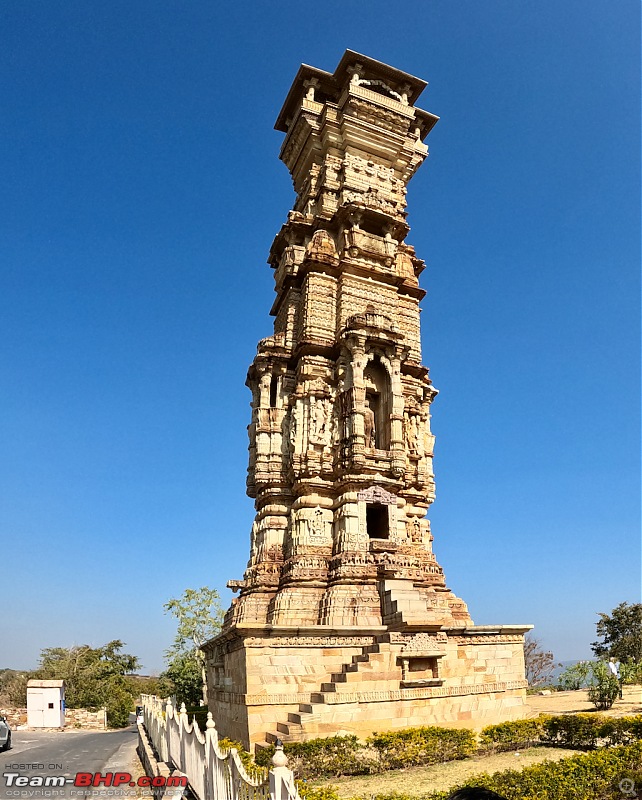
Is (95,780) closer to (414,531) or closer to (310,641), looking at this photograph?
(310,641)

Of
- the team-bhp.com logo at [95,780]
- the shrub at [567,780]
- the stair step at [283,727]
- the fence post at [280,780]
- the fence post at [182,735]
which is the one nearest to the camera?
the fence post at [280,780]

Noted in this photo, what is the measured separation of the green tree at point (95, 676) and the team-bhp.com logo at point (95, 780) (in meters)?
27.1

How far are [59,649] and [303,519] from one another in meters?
40.2

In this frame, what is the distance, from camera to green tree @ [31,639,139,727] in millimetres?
39719

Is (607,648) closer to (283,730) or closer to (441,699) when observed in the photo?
(441,699)

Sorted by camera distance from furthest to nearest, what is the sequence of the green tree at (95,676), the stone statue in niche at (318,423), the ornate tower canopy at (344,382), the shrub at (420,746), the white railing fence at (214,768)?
the green tree at (95,676) < the stone statue in niche at (318,423) < the ornate tower canopy at (344,382) < the shrub at (420,746) < the white railing fence at (214,768)

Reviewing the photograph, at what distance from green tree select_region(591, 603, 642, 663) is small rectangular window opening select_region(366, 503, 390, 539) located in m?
30.1

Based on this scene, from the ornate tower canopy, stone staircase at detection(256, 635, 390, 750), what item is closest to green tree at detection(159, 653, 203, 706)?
the ornate tower canopy

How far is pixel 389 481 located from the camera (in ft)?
63.6

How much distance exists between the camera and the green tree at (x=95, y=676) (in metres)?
39.7

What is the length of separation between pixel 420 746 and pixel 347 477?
28.9 feet

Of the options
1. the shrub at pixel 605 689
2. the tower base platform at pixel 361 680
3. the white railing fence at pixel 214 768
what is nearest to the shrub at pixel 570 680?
the shrub at pixel 605 689

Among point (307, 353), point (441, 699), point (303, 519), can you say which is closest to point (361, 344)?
point (307, 353)

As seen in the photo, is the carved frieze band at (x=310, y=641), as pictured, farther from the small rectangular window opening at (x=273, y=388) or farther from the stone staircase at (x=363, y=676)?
the small rectangular window opening at (x=273, y=388)
